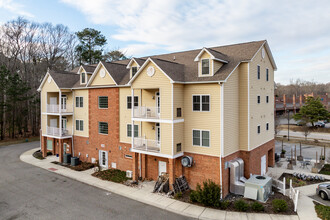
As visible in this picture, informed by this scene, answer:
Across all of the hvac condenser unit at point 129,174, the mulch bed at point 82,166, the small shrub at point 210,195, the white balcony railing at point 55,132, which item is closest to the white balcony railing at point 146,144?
the hvac condenser unit at point 129,174

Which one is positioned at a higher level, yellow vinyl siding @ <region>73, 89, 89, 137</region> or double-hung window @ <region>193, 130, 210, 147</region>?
yellow vinyl siding @ <region>73, 89, 89, 137</region>

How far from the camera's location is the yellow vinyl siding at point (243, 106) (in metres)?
16.8

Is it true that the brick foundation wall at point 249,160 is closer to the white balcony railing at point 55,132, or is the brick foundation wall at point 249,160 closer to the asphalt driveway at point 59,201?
the asphalt driveway at point 59,201

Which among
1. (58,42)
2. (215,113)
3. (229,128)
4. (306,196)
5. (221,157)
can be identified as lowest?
(306,196)

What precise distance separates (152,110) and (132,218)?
8383mm

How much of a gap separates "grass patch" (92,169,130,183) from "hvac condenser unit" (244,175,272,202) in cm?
974

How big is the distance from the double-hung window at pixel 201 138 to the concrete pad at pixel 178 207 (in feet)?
13.7

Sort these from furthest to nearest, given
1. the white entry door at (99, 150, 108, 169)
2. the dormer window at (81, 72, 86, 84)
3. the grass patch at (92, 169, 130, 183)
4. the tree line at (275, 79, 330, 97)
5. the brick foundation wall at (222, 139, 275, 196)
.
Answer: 1. the tree line at (275, 79, 330, 97)
2. the dormer window at (81, 72, 86, 84)
3. the white entry door at (99, 150, 108, 169)
4. the grass patch at (92, 169, 130, 183)
5. the brick foundation wall at (222, 139, 275, 196)

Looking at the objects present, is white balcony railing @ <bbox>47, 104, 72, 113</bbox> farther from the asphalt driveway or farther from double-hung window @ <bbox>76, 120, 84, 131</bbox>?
the asphalt driveway

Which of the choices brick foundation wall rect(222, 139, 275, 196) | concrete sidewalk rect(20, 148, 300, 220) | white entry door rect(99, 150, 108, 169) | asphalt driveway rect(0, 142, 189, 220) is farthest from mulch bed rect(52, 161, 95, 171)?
brick foundation wall rect(222, 139, 275, 196)

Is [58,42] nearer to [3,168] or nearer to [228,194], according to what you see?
[3,168]

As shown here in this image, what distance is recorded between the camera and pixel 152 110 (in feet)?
59.4

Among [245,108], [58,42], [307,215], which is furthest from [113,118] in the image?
[58,42]

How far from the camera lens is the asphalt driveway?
12.9 meters
